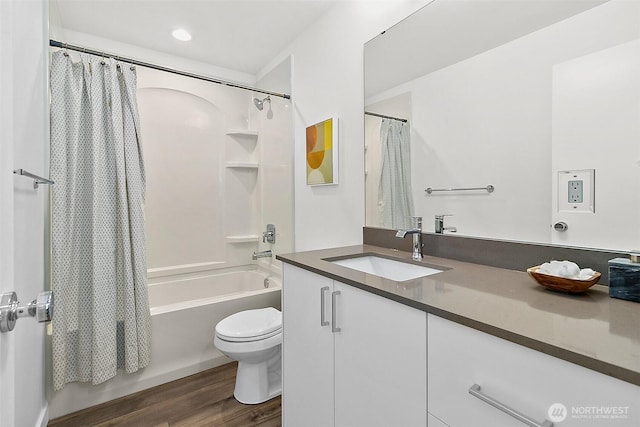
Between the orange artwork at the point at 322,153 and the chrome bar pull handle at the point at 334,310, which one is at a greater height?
the orange artwork at the point at 322,153

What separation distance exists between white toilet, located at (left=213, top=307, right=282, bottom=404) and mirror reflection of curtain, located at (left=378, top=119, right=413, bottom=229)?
96 centimetres

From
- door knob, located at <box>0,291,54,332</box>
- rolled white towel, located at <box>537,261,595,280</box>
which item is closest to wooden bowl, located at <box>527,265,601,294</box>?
rolled white towel, located at <box>537,261,595,280</box>

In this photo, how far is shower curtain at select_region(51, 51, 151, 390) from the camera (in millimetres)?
1726

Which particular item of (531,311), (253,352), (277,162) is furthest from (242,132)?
(531,311)

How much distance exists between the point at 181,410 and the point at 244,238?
1.66 meters

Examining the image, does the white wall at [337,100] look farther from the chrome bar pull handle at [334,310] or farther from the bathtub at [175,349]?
the chrome bar pull handle at [334,310]

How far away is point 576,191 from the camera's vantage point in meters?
1.04

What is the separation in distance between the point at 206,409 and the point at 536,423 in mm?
1760

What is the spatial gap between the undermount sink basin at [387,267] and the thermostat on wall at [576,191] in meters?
0.51

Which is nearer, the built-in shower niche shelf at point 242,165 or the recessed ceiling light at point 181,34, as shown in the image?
the recessed ceiling light at point 181,34

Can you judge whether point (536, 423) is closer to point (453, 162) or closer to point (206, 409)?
point (453, 162)

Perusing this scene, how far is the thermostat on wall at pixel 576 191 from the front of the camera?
1003 mm

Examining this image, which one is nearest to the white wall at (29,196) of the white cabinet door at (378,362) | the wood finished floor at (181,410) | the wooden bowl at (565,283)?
the wood finished floor at (181,410)

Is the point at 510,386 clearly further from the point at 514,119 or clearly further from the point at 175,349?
the point at 175,349
